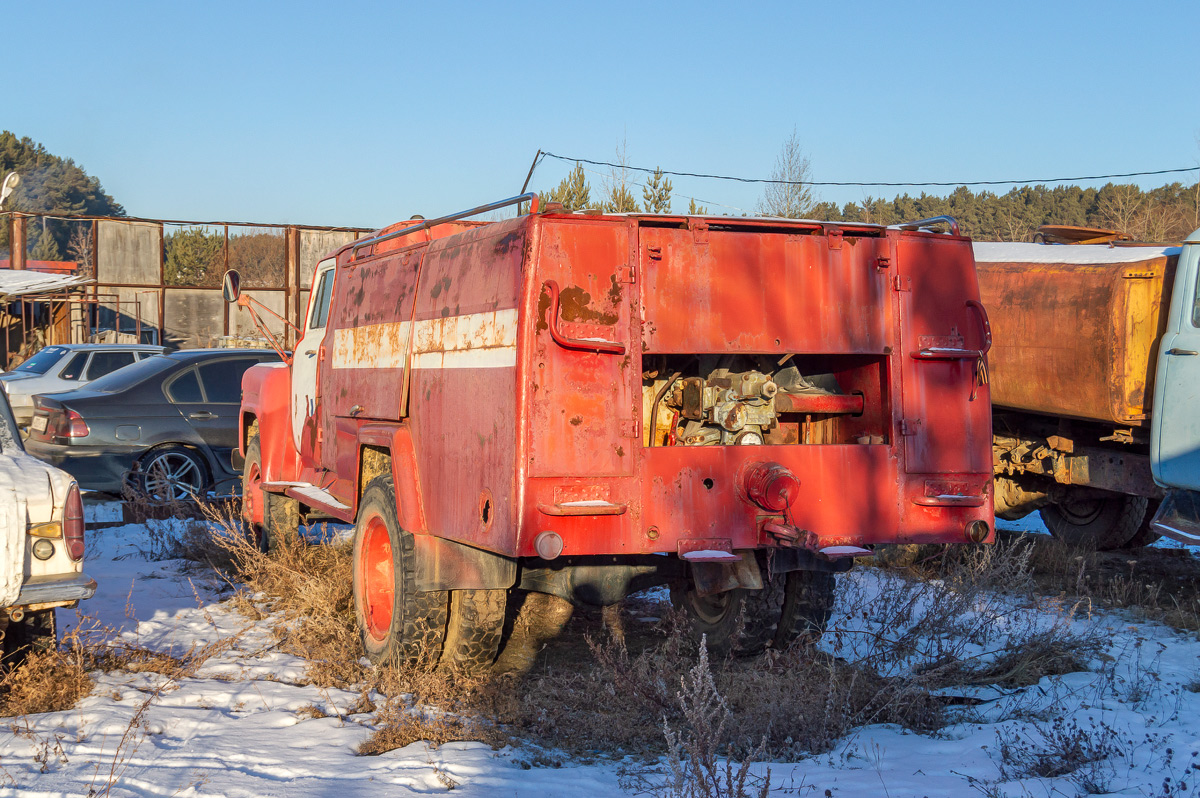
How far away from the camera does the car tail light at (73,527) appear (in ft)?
14.9

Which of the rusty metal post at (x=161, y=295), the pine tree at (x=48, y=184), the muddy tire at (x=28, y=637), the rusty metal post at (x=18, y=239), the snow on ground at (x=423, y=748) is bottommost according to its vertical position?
the snow on ground at (x=423, y=748)

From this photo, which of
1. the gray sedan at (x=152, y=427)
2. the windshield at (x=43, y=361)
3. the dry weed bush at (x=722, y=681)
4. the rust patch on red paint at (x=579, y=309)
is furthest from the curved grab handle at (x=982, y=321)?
the windshield at (x=43, y=361)

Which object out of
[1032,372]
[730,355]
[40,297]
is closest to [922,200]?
[40,297]

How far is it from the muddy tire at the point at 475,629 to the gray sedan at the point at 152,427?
5873 millimetres

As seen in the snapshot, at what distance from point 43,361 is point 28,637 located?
10.6 metres

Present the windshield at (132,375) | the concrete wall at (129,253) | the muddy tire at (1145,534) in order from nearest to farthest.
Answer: the muddy tire at (1145,534), the windshield at (132,375), the concrete wall at (129,253)

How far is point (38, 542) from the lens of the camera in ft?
14.5

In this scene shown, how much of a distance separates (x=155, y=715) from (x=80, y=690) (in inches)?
20.5

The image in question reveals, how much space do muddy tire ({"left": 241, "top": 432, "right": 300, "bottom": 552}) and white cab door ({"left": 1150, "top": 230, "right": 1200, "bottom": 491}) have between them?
6.39 metres

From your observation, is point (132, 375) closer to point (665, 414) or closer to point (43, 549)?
point (43, 549)

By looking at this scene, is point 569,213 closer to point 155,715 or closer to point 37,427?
point 155,715

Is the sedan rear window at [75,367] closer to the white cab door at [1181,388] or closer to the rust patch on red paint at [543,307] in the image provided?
the rust patch on red paint at [543,307]

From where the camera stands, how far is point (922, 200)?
5219 centimetres

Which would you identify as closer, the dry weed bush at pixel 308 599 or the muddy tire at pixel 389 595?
the muddy tire at pixel 389 595
